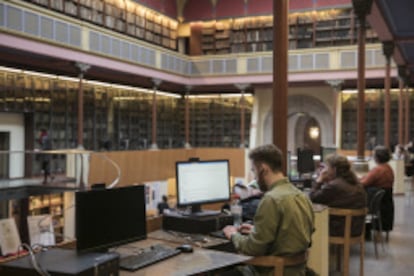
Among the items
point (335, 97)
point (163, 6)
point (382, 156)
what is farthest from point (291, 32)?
point (382, 156)

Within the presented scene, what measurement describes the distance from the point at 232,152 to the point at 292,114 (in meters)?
2.95

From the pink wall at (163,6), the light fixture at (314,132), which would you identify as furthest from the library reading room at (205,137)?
the light fixture at (314,132)

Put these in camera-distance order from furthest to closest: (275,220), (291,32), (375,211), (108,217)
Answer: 1. (291,32)
2. (375,211)
3. (275,220)
4. (108,217)

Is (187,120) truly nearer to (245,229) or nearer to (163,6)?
(163,6)

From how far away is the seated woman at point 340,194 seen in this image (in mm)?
5289

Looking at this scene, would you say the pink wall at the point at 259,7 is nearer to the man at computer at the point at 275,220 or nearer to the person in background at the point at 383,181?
the person in background at the point at 383,181

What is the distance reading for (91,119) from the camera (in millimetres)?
16625

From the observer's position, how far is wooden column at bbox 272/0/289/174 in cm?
498

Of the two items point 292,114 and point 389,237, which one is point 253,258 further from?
point 292,114

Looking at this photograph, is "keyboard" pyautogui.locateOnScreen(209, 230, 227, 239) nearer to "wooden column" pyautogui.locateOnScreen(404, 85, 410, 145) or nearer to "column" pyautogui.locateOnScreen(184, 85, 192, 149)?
"wooden column" pyautogui.locateOnScreen(404, 85, 410, 145)

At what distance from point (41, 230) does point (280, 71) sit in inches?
110

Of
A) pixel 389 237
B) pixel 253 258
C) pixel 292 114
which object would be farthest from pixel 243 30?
pixel 253 258

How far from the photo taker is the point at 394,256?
6430 millimetres

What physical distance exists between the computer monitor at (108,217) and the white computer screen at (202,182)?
70cm
